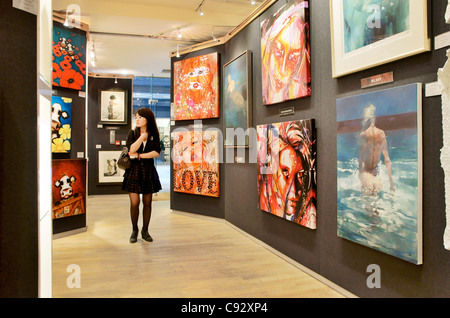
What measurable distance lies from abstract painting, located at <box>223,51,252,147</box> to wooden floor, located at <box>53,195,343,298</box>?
148 centimetres

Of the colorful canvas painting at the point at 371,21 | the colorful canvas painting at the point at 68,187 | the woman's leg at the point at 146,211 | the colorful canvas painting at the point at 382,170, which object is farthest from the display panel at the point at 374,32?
the colorful canvas painting at the point at 68,187

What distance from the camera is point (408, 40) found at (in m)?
2.05

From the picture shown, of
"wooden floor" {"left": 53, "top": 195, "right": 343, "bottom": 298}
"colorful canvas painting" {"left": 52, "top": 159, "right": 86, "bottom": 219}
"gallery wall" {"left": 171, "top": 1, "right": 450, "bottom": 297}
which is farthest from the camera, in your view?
"colorful canvas painting" {"left": 52, "top": 159, "right": 86, "bottom": 219}

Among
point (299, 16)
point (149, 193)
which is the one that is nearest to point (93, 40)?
point (149, 193)

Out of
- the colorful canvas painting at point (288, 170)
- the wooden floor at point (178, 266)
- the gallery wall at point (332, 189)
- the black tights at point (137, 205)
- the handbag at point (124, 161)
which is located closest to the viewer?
the gallery wall at point (332, 189)

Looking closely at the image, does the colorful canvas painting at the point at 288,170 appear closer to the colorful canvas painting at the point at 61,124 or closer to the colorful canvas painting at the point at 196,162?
the colorful canvas painting at the point at 196,162

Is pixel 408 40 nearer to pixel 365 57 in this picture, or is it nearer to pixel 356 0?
pixel 365 57

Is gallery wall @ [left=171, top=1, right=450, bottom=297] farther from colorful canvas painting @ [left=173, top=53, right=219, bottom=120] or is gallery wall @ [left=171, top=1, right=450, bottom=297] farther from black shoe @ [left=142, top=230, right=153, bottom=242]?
black shoe @ [left=142, top=230, right=153, bottom=242]

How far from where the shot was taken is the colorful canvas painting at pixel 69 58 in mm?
4793

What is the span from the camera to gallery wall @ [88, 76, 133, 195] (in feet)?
28.9

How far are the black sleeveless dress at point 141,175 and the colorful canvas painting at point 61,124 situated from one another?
130cm

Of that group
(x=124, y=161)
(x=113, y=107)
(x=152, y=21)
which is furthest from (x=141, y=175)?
(x=113, y=107)

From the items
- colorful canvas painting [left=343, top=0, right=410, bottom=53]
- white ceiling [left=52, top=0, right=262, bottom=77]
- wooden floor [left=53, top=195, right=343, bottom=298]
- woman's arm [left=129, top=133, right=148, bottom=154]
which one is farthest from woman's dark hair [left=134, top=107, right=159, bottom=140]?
colorful canvas painting [left=343, top=0, right=410, bottom=53]
